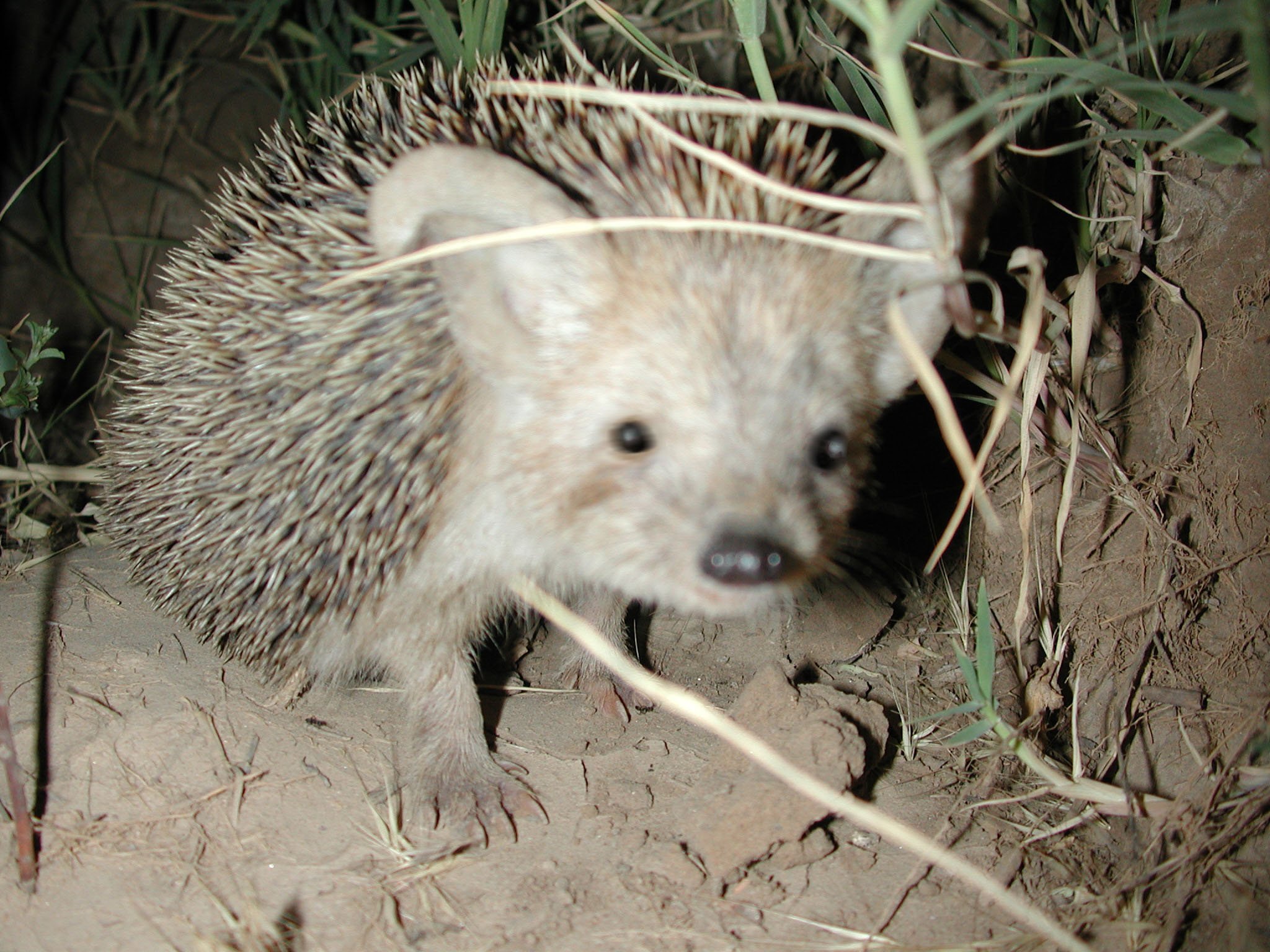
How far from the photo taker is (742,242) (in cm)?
244

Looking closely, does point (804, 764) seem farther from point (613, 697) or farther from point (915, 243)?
point (915, 243)

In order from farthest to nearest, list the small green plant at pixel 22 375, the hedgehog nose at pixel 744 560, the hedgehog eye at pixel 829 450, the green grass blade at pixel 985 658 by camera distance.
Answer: the small green plant at pixel 22 375 → the green grass blade at pixel 985 658 → the hedgehog eye at pixel 829 450 → the hedgehog nose at pixel 744 560

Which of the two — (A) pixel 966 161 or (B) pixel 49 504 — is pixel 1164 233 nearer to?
(A) pixel 966 161

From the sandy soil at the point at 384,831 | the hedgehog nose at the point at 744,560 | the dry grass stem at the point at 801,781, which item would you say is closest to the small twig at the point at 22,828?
the sandy soil at the point at 384,831

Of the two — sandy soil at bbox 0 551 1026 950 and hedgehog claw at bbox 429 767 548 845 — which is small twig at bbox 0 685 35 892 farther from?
hedgehog claw at bbox 429 767 548 845

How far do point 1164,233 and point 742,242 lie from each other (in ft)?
5.53

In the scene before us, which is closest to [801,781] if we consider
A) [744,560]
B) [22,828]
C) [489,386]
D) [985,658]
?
[744,560]

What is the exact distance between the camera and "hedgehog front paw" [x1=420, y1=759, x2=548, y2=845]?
2.97 metres

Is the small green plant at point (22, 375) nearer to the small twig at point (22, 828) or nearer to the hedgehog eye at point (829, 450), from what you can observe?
the small twig at point (22, 828)

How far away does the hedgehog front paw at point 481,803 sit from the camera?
297 centimetres

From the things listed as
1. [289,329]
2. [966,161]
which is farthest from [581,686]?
[966,161]

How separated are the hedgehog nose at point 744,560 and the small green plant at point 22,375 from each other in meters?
2.47

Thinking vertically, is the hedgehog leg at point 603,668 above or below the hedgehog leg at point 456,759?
below

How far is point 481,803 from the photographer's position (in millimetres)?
3012
